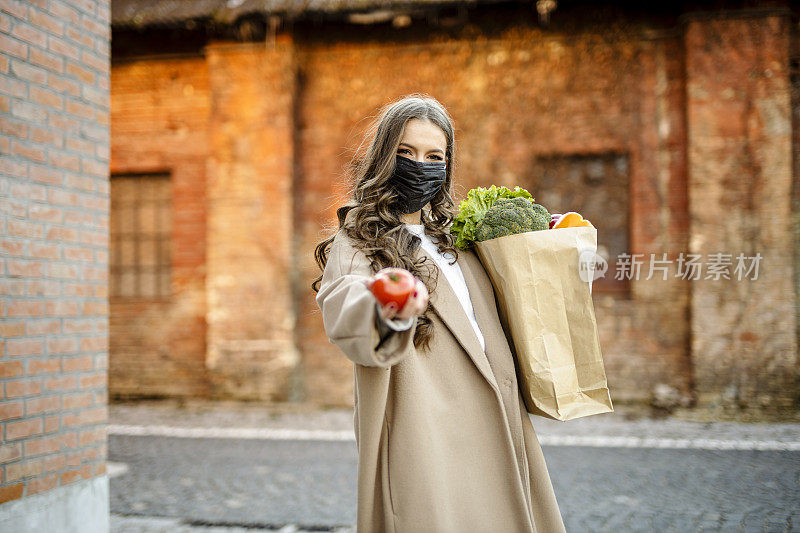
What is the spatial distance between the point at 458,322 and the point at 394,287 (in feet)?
1.62

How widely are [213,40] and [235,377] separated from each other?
14.8ft

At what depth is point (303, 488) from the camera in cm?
482

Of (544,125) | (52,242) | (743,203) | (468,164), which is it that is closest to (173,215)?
(468,164)

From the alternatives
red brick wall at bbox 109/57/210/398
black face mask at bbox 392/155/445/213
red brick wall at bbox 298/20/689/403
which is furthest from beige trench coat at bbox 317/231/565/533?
red brick wall at bbox 109/57/210/398

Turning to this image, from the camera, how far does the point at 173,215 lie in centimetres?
895

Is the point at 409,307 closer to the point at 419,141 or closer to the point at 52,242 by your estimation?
the point at 419,141

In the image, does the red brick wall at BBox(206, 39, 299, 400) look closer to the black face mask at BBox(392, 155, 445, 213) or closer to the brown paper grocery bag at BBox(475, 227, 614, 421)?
the black face mask at BBox(392, 155, 445, 213)

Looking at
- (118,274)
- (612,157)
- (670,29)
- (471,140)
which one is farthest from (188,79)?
(670,29)

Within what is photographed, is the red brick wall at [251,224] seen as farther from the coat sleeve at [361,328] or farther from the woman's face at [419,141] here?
the coat sleeve at [361,328]

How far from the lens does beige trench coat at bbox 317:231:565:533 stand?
1.75m

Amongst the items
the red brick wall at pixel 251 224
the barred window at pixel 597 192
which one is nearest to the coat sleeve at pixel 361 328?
the red brick wall at pixel 251 224

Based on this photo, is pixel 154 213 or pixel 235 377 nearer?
pixel 235 377

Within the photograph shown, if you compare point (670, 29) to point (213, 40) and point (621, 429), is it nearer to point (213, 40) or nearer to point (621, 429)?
point (621, 429)

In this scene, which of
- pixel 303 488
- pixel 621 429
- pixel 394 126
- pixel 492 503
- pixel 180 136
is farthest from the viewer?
pixel 180 136
